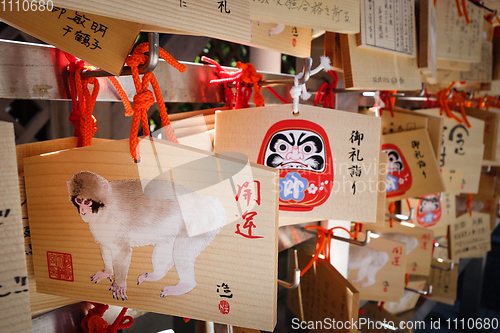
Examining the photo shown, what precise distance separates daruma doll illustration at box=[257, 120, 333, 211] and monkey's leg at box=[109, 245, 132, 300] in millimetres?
276

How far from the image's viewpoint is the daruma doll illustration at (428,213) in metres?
1.48

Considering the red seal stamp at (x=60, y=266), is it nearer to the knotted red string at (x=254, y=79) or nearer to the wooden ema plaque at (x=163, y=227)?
the wooden ema plaque at (x=163, y=227)

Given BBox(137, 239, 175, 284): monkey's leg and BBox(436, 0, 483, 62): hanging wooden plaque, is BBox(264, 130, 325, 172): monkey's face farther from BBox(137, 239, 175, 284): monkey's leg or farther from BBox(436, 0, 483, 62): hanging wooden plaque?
BBox(436, 0, 483, 62): hanging wooden plaque

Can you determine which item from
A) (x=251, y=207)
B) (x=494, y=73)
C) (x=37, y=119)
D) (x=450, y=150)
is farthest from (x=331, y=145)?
(x=494, y=73)

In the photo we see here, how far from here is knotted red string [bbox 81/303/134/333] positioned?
1.89ft

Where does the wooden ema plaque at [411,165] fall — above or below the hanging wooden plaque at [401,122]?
below

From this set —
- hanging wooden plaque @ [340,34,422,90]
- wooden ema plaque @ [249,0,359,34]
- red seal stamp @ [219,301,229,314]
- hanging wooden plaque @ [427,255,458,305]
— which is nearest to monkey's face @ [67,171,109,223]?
red seal stamp @ [219,301,229,314]

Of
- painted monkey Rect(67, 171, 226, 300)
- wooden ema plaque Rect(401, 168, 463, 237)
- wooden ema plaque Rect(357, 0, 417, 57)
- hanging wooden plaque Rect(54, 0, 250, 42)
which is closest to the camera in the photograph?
hanging wooden plaque Rect(54, 0, 250, 42)

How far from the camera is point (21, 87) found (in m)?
0.49

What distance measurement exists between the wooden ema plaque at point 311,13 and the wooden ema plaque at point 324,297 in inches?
24.1

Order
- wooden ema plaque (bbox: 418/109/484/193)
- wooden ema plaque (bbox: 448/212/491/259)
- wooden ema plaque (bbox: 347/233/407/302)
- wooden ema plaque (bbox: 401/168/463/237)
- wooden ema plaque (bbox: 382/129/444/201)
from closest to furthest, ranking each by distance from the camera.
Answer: wooden ema plaque (bbox: 382/129/444/201), wooden ema plaque (bbox: 347/233/407/302), wooden ema plaque (bbox: 418/109/484/193), wooden ema plaque (bbox: 401/168/463/237), wooden ema plaque (bbox: 448/212/491/259)

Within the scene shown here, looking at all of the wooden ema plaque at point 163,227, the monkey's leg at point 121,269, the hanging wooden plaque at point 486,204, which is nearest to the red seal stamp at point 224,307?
the wooden ema plaque at point 163,227

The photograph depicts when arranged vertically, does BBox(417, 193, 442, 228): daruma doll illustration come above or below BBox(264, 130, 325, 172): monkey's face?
below

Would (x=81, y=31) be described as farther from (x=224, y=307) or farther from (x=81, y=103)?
(x=224, y=307)
